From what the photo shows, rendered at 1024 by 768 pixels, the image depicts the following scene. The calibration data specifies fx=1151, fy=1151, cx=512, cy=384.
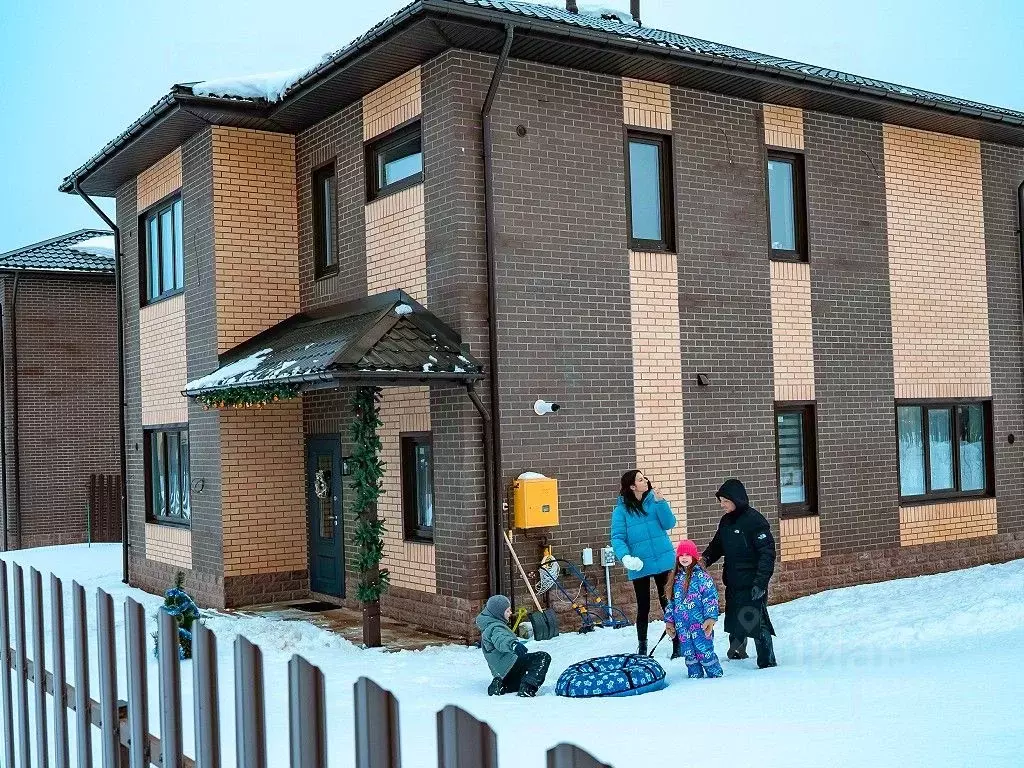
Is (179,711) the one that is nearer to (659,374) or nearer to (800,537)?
(659,374)

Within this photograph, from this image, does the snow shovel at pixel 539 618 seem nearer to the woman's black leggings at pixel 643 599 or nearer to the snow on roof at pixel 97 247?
the woman's black leggings at pixel 643 599

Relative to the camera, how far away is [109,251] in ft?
80.5

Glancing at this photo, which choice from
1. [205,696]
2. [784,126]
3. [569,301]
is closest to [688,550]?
[569,301]

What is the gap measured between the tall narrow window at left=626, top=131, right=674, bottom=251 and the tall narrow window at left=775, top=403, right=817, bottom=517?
2554 millimetres

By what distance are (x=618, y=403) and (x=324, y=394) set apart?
375 cm

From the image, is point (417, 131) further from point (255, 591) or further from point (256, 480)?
point (255, 591)

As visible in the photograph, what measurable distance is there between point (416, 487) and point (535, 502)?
70.5 inches

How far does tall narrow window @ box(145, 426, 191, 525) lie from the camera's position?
50.2 ft

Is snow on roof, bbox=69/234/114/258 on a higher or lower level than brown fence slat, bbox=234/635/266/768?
higher

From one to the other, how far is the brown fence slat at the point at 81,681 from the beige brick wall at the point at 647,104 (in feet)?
31.1

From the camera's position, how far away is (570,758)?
79.0 inches

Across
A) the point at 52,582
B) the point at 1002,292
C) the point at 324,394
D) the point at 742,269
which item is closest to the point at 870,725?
the point at 52,582

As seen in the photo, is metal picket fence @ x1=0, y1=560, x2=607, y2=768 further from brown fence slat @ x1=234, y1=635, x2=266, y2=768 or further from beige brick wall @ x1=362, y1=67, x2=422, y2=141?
beige brick wall @ x1=362, y1=67, x2=422, y2=141

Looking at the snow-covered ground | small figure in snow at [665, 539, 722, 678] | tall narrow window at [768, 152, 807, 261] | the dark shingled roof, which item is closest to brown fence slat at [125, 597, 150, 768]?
the snow-covered ground
